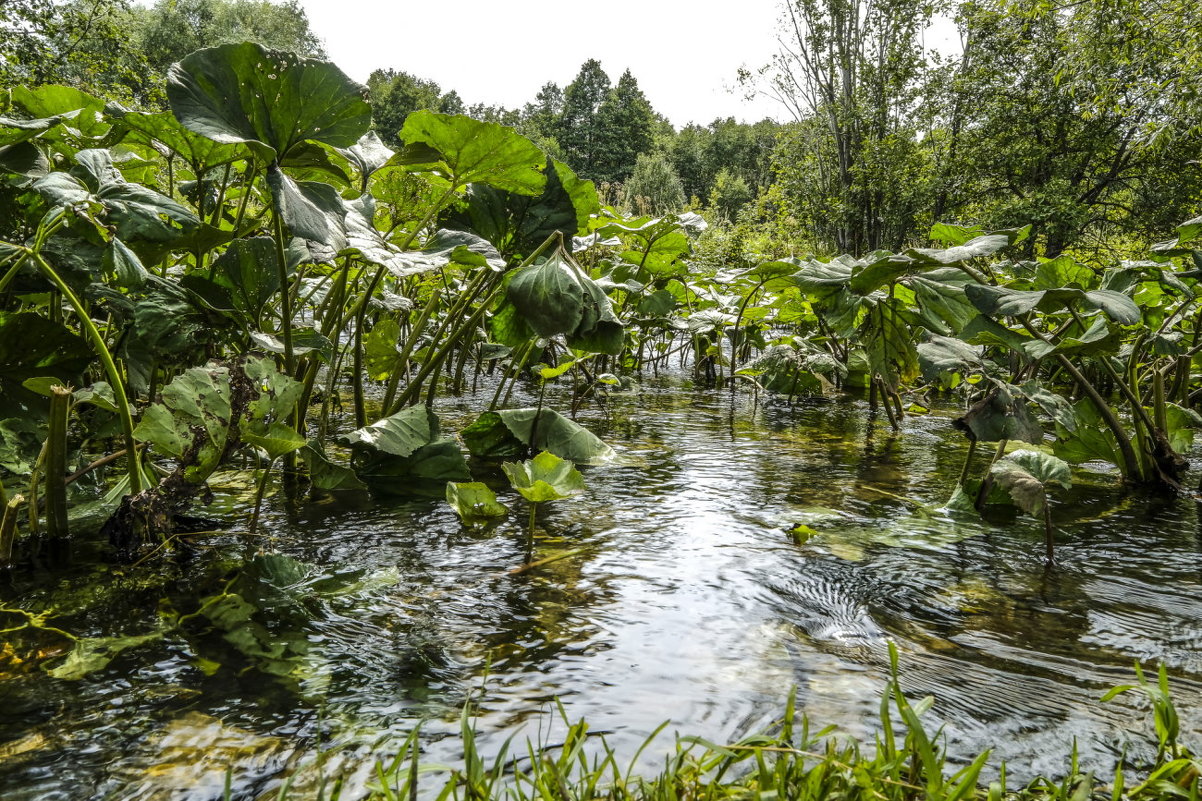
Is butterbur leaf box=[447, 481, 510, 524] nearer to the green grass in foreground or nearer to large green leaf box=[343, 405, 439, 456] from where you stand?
large green leaf box=[343, 405, 439, 456]

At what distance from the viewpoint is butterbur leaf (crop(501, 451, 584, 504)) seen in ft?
4.54

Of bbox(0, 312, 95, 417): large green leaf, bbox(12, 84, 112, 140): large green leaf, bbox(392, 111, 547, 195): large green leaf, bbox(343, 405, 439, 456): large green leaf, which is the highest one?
bbox(12, 84, 112, 140): large green leaf

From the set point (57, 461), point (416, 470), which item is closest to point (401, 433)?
point (416, 470)

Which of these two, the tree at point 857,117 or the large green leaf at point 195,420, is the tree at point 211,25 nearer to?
the tree at point 857,117

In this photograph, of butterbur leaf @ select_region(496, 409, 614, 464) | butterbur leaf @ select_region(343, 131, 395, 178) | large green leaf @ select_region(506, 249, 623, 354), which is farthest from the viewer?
butterbur leaf @ select_region(496, 409, 614, 464)

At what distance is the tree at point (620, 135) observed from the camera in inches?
1774

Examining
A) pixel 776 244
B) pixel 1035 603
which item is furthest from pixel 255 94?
pixel 776 244

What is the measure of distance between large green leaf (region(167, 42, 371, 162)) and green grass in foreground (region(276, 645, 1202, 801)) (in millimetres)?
929

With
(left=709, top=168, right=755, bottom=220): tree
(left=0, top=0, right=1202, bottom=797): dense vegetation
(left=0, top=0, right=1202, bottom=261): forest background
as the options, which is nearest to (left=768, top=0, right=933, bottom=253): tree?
(left=0, top=0, right=1202, bottom=261): forest background

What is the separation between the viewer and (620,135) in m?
44.9

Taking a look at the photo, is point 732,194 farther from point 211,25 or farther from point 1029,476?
point 1029,476

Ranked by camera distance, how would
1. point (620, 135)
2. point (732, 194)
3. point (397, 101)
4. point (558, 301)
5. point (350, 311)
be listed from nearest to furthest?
point (558, 301) < point (350, 311) < point (732, 194) < point (397, 101) < point (620, 135)

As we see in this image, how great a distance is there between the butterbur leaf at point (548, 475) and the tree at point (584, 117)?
4658 cm

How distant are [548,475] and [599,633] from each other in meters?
0.40
